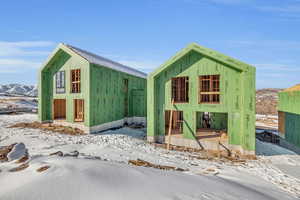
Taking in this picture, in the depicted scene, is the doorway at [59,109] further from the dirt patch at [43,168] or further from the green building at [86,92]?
the dirt patch at [43,168]

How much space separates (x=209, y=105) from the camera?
35.0ft

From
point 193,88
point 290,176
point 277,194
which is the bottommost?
point 290,176

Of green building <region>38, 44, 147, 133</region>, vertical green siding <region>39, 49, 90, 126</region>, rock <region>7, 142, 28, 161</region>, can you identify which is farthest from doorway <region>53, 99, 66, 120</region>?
rock <region>7, 142, 28, 161</region>

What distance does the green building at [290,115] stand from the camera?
13.3 meters

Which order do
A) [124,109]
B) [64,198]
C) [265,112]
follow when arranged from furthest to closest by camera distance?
[265,112] → [124,109] → [64,198]

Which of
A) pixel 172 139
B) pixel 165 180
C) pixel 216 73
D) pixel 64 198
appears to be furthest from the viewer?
pixel 172 139

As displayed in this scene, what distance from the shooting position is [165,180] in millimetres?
4352

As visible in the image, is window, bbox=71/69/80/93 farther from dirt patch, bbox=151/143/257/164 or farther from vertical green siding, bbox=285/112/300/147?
vertical green siding, bbox=285/112/300/147

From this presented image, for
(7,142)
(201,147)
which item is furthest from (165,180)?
(7,142)

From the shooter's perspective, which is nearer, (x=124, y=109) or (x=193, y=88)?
(x=193, y=88)

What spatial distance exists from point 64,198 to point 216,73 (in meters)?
9.90

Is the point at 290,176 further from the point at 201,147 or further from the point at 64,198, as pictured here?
the point at 64,198

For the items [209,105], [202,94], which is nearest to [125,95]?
[202,94]

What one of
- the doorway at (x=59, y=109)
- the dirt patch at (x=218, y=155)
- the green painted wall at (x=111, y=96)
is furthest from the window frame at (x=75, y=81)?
the dirt patch at (x=218, y=155)
